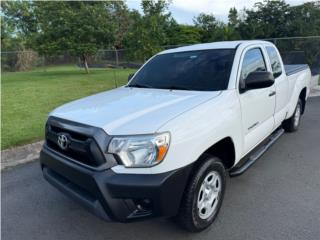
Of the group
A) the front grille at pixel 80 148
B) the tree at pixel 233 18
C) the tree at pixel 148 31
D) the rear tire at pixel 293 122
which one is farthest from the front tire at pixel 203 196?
the tree at pixel 233 18

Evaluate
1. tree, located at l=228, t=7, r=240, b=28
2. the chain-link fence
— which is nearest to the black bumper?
the chain-link fence

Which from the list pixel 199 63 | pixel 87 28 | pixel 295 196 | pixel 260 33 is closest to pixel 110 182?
pixel 199 63

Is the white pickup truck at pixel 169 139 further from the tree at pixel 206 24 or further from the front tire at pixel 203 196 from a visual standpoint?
the tree at pixel 206 24

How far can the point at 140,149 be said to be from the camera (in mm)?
2404

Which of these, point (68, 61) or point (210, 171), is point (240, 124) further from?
point (68, 61)

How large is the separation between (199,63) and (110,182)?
2.07m

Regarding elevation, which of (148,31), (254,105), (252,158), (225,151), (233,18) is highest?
(233,18)

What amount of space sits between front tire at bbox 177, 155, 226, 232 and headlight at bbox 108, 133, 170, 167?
1.54 feet

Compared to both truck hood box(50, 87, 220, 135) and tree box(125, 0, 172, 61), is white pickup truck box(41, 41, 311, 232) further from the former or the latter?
tree box(125, 0, 172, 61)

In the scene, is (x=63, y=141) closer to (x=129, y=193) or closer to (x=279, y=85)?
(x=129, y=193)

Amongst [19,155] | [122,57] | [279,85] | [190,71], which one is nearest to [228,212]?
[190,71]

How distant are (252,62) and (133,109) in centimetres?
198

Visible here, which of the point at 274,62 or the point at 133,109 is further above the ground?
the point at 274,62

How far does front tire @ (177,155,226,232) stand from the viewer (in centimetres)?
263
